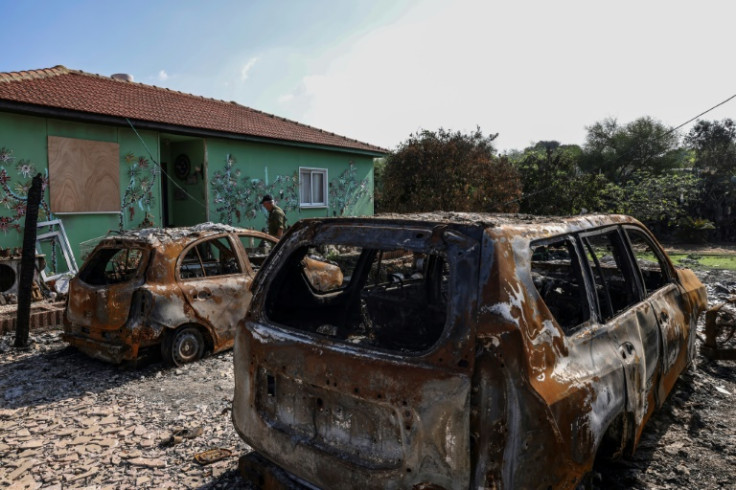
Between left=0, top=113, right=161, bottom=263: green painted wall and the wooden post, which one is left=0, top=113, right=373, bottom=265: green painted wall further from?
the wooden post

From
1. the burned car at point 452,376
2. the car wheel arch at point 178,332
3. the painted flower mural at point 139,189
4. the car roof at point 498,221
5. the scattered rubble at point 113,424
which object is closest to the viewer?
the burned car at point 452,376

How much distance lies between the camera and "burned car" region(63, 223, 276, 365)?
5.12 m

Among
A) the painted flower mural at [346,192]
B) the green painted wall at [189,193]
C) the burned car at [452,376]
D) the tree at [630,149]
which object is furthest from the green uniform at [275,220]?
the tree at [630,149]

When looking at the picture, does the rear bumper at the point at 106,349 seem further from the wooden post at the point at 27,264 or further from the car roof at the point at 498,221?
the car roof at the point at 498,221

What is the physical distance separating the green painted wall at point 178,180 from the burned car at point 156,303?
441 centimetres

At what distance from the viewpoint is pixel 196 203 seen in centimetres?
1257

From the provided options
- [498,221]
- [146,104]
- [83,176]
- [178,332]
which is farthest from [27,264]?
[146,104]

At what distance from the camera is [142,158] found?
35.1ft

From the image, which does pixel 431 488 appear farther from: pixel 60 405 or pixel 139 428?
pixel 60 405

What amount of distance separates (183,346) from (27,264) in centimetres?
226

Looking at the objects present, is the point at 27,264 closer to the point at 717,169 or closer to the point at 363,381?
the point at 363,381

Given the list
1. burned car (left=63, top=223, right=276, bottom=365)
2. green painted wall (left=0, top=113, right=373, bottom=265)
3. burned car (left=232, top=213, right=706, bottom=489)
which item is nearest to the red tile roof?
green painted wall (left=0, top=113, right=373, bottom=265)

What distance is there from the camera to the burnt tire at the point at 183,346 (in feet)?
17.5

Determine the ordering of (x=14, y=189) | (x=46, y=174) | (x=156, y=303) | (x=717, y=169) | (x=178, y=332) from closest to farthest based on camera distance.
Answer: (x=156, y=303) < (x=178, y=332) < (x=14, y=189) < (x=46, y=174) < (x=717, y=169)
